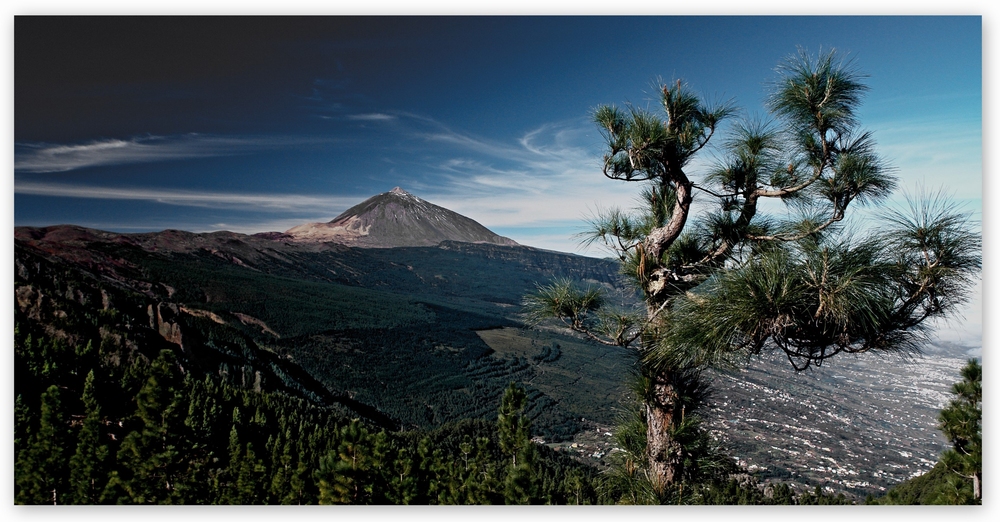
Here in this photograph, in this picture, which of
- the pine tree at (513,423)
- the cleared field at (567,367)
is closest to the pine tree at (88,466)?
the pine tree at (513,423)

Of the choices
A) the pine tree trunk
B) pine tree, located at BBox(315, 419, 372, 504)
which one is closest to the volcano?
pine tree, located at BBox(315, 419, 372, 504)

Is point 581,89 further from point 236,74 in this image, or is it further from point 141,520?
point 141,520

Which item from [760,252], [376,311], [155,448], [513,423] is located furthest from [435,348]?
[760,252]

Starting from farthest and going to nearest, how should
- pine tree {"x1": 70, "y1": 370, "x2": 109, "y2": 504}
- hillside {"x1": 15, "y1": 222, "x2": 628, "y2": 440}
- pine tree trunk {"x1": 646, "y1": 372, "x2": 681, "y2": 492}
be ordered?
hillside {"x1": 15, "y1": 222, "x2": 628, "y2": 440}
pine tree {"x1": 70, "y1": 370, "x2": 109, "y2": 504}
pine tree trunk {"x1": 646, "y1": 372, "x2": 681, "y2": 492}

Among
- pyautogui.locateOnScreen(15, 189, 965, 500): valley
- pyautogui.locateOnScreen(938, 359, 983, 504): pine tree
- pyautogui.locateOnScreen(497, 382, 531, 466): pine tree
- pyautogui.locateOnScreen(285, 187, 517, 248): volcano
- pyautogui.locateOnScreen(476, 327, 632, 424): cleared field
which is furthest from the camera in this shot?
pyautogui.locateOnScreen(476, 327, 632, 424): cleared field

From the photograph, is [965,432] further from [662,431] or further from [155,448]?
[155,448]

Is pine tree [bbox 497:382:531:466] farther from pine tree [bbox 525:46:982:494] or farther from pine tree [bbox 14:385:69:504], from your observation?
pine tree [bbox 14:385:69:504]
